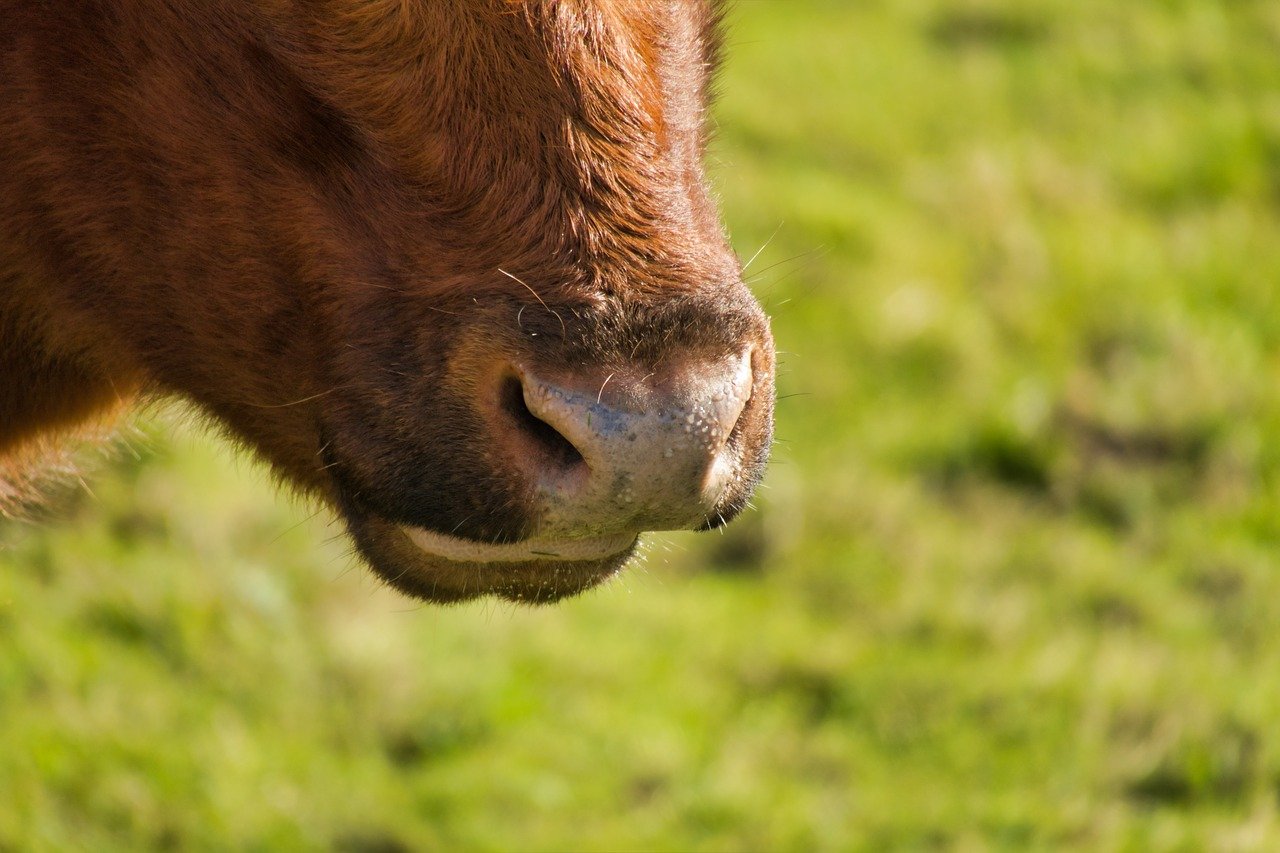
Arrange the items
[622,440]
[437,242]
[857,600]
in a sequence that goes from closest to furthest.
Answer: [622,440] → [437,242] → [857,600]

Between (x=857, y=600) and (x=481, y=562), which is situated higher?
(x=481, y=562)

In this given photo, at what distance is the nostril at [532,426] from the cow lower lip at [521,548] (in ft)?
0.49

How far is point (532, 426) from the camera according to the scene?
2.19 meters

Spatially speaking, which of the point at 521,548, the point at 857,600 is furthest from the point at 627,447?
the point at 857,600

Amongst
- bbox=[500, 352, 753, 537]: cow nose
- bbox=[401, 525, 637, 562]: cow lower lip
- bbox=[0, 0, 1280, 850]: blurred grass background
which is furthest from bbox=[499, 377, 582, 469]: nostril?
bbox=[0, 0, 1280, 850]: blurred grass background

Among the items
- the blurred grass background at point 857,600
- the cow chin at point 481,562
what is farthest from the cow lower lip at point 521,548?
the blurred grass background at point 857,600

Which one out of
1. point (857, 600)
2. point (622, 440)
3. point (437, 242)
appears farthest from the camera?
point (857, 600)

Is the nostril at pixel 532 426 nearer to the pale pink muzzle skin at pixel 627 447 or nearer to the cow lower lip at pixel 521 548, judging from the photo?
the pale pink muzzle skin at pixel 627 447

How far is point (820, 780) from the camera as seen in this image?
13.8 ft

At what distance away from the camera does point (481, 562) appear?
2350 mm

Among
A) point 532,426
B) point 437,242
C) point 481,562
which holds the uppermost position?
point 437,242

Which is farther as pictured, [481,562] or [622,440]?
[481,562]

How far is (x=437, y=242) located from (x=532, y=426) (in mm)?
317

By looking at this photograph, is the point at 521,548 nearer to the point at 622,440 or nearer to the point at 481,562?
the point at 481,562
